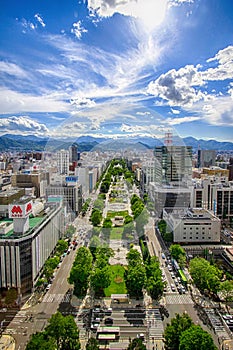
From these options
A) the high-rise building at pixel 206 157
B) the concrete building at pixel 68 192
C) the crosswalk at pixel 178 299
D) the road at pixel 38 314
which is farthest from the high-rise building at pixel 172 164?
the high-rise building at pixel 206 157

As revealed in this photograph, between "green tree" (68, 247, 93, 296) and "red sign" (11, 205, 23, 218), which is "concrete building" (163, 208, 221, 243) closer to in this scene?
"green tree" (68, 247, 93, 296)

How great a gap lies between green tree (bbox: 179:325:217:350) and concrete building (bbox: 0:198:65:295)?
2606 mm

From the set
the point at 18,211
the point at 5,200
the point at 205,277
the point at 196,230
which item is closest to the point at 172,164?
the point at 196,230

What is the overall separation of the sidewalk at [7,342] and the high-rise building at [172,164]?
8.08m

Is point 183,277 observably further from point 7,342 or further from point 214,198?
point 214,198

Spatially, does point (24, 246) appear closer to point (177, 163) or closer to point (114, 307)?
point (114, 307)

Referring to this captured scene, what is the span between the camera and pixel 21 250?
4.24 m

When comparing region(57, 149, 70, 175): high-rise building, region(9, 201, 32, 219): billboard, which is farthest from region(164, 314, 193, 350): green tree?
region(57, 149, 70, 175): high-rise building

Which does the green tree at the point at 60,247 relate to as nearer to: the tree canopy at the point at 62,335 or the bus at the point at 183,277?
the bus at the point at 183,277

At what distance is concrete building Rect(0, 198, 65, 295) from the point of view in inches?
165

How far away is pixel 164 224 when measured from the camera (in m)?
7.35

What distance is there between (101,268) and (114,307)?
71 cm

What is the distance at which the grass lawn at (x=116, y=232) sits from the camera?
23.5 feet

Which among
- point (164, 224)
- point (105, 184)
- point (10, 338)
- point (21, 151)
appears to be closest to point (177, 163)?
point (105, 184)
